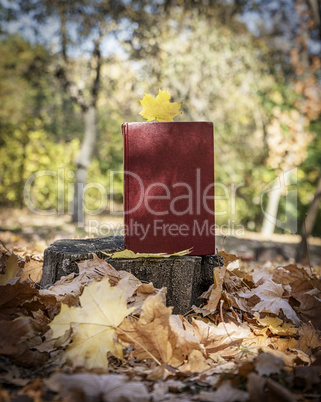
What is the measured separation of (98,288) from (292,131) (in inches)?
319

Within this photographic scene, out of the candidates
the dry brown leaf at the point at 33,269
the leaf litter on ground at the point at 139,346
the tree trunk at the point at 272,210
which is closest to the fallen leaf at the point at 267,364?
the leaf litter on ground at the point at 139,346

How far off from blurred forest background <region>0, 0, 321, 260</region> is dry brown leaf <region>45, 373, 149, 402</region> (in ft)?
14.9

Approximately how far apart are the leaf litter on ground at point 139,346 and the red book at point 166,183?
0.23m

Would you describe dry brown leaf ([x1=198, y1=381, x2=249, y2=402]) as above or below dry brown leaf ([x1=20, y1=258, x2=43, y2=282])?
below

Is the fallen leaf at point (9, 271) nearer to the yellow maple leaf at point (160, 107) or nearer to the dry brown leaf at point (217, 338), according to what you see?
the dry brown leaf at point (217, 338)

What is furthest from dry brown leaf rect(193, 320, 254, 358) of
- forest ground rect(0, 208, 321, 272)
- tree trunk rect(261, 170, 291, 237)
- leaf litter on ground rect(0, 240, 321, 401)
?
tree trunk rect(261, 170, 291, 237)

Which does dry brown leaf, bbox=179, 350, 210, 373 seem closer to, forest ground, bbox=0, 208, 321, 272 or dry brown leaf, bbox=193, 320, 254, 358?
dry brown leaf, bbox=193, 320, 254, 358

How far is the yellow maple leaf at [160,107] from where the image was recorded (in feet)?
5.52

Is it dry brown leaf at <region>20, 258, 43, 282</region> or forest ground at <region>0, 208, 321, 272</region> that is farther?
forest ground at <region>0, 208, 321, 272</region>

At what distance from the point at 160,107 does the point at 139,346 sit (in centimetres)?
102

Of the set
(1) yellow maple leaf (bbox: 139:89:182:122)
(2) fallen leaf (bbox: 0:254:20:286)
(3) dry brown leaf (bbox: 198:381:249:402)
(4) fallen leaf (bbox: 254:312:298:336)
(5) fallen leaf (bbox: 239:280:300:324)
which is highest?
(1) yellow maple leaf (bbox: 139:89:182:122)

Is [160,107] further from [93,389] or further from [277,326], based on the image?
[93,389]

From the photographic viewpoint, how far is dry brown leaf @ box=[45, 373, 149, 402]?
90 centimetres

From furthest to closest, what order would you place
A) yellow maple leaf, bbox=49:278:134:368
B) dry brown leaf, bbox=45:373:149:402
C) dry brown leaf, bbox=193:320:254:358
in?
dry brown leaf, bbox=193:320:254:358
yellow maple leaf, bbox=49:278:134:368
dry brown leaf, bbox=45:373:149:402
